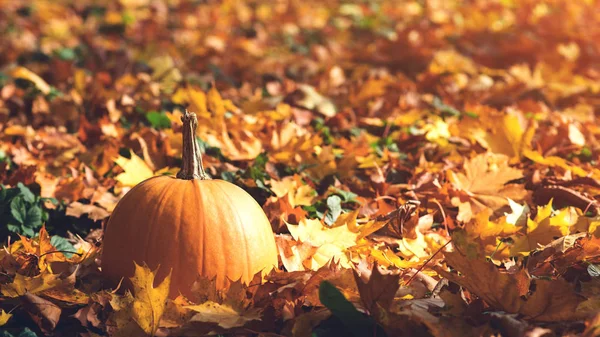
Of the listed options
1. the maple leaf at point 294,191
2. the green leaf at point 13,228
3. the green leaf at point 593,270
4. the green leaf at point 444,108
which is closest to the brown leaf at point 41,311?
the green leaf at point 13,228

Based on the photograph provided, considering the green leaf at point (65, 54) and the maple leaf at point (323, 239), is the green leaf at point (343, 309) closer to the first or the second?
the maple leaf at point (323, 239)

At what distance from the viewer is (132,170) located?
2625 millimetres

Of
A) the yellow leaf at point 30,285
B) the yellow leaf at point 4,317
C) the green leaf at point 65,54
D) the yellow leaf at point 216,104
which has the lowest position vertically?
the yellow leaf at point 4,317

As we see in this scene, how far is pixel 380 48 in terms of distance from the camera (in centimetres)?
535

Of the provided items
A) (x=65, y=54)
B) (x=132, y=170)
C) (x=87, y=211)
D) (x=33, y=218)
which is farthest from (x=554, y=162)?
(x=65, y=54)

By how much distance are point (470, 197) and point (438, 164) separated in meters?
0.43

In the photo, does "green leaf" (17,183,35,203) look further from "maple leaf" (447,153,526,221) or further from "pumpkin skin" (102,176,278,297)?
"maple leaf" (447,153,526,221)

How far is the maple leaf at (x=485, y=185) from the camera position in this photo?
8.65ft

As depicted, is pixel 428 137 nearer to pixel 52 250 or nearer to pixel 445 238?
pixel 445 238

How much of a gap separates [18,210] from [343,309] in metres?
1.30

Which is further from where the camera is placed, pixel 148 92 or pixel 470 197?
pixel 148 92

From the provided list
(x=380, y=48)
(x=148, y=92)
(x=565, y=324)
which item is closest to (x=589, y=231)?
(x=565, y=324)

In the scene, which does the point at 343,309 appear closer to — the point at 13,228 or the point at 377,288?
the point at 377,288

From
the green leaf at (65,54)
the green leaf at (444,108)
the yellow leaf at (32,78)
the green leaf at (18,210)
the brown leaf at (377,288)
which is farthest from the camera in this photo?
the green leaf at (65,54)
